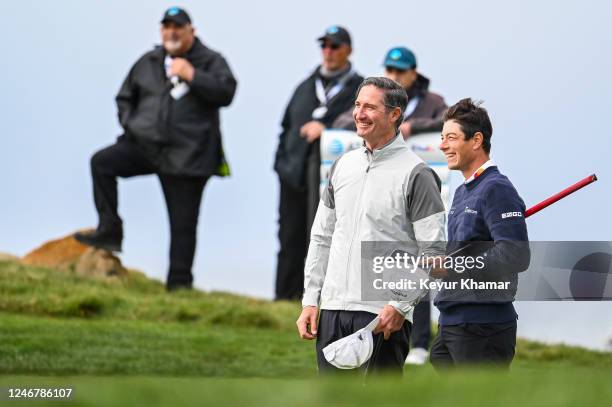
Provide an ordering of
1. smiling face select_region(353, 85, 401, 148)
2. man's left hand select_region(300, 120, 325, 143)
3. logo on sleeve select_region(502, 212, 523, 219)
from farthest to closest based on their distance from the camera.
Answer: man's left hand select_region(300, 120, 325, 143), smiling face select_region(353, 85, 401, 148), logo on sleeve select_region(502, 212, 523, 219)

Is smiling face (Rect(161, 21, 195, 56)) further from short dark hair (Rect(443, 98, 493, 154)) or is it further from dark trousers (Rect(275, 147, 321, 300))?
short dark hair (Rect(443, 98, 493, 154))

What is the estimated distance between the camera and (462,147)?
6590mm

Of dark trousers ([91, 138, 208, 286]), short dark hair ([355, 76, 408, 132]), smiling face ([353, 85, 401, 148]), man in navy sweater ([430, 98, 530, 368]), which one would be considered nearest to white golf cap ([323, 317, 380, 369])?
man in navy sweater ([430, 98, 530, 368])

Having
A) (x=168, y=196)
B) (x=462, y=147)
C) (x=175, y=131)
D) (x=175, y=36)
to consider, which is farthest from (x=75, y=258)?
(x=462, y=147)

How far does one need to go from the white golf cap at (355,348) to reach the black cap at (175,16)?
370 inches

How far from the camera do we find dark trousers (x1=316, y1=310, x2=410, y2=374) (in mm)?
6316

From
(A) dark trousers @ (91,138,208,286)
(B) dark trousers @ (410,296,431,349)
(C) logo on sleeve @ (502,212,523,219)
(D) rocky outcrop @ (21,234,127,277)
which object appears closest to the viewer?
(C) logo on sleeve @ (502,212,523,219)

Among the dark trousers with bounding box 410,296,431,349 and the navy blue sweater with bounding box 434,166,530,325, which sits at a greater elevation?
the navy blue sweater with bounding box 434,166,530,325

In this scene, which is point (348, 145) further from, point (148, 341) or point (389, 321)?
point (389, 321)

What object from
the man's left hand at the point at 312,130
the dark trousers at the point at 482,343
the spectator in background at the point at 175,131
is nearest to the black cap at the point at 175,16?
the spectator in background at the point at 175,131

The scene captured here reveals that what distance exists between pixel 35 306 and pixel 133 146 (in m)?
2.26

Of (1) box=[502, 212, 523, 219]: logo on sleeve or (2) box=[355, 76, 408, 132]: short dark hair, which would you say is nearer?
(1) box=[502, 212, 523, 219]: logo on sleeve

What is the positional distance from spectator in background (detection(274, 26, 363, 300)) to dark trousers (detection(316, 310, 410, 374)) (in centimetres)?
803

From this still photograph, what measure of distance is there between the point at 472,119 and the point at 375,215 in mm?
664
